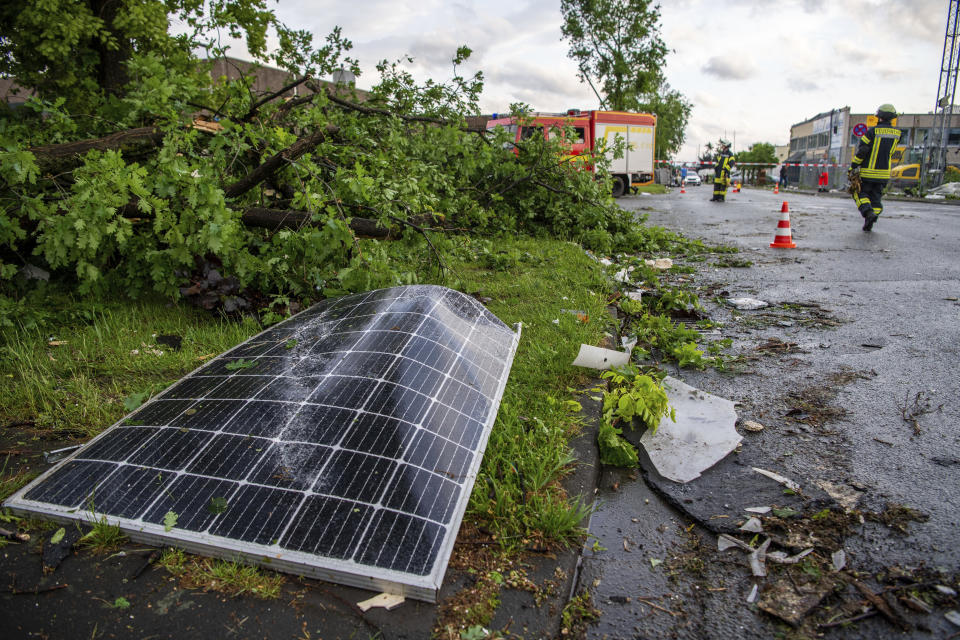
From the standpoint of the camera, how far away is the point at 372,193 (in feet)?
15.0

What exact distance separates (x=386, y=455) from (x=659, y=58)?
4487 centimetres

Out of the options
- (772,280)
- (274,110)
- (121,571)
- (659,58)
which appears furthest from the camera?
(659,58)

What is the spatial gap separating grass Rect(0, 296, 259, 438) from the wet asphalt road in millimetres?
2638

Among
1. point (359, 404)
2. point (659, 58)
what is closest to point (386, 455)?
point (359, 404)

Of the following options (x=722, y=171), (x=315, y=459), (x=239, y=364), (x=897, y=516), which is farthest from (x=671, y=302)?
(x=722, y=171)

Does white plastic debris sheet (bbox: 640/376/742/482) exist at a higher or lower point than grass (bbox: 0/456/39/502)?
lower

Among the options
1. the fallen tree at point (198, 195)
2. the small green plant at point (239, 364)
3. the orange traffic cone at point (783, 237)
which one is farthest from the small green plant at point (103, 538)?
the orange traffic cone at point (783, 237)

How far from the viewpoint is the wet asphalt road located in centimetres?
196

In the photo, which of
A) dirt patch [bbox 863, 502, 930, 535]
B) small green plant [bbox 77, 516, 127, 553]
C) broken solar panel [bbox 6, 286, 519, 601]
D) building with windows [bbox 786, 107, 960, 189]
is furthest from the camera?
building with windows [bbox 786, 107, 960, 189]

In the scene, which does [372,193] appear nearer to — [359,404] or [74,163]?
[74,163]

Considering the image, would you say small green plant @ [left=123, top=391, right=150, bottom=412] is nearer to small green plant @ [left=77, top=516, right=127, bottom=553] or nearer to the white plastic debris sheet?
small green plant @ [left=77, top=516, right=127, bottom=553]

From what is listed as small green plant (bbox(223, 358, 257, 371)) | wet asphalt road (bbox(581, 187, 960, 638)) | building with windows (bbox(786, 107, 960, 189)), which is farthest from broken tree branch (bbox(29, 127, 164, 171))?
building with windows (bbox(786, 107, 960, 189))

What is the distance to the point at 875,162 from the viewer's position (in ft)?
36.9

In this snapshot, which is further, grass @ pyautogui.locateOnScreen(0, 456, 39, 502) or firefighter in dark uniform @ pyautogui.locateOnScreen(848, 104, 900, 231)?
firefighter in dark uniform @ pyautogui.locateOnScreen(848, 104, 900, 231)
